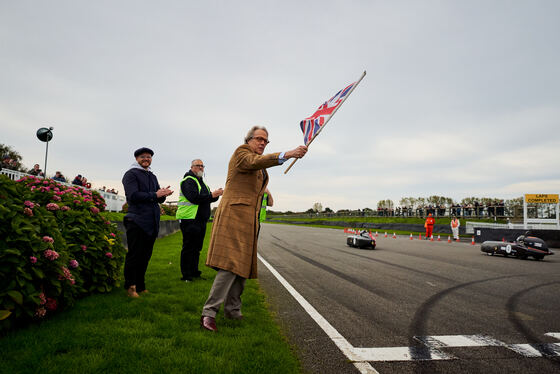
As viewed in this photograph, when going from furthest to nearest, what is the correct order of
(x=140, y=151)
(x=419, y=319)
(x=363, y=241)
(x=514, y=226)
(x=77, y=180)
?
(x=514, y=226)
(x=77, y=180)
(x=363, y=241)
(x=140, y=151)
(x=419, y=319)

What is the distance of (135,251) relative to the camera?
4.42 m

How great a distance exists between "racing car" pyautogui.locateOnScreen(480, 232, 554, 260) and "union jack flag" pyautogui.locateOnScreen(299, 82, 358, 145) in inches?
417

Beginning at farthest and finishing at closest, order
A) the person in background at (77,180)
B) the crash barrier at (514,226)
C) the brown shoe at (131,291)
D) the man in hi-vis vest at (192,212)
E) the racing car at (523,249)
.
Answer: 1. the crash barrier at (514,226)
2. the person in background at (77,180)
3. the racing car at (523,249)
4. the man in hi-vis vest at (192,212)
5. the brown shoe at (131,291)

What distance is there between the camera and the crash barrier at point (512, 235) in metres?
18.2

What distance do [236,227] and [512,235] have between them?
813 inches

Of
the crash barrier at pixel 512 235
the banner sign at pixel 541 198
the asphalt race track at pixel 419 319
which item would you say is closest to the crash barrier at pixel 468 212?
the banner sign at pixel 541 198

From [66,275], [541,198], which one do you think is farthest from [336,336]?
[541,198]

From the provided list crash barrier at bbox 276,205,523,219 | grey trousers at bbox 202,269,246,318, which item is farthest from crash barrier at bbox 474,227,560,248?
grey trousers at bbox 202,269,246,318

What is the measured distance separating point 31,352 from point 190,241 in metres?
3.28

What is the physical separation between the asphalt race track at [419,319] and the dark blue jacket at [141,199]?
6.84 feet

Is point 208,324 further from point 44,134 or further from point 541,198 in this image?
point 541,198

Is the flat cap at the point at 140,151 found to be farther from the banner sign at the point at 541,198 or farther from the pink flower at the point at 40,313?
the banner sign at the point at 541,198

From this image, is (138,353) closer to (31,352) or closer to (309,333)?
(31,352)

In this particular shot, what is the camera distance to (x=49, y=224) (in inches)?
135
